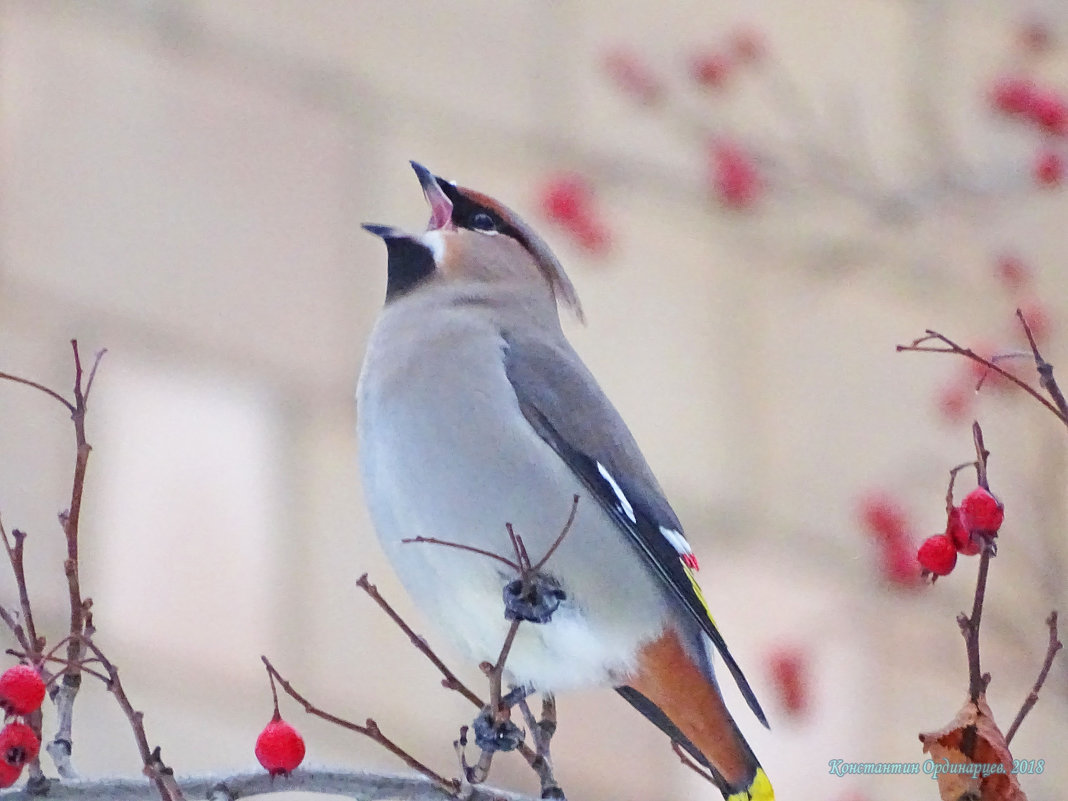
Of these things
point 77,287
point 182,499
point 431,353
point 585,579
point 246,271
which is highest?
point 246,271

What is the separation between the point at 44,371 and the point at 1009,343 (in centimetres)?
182

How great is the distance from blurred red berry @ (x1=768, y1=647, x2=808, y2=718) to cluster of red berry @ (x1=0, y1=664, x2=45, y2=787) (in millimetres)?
1493

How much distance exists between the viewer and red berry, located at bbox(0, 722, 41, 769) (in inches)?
40.1

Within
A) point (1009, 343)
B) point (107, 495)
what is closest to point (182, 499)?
point (107, 495)

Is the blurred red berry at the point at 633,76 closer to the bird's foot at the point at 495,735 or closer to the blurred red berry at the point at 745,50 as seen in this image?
the blurred red berry at the point at 745,50

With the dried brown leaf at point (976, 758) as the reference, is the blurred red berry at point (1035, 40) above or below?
above

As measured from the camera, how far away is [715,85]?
291 centimetres

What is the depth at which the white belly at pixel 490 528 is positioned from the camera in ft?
4.43

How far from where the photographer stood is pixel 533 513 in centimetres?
137

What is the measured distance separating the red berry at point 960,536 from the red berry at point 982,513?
0.02 meters

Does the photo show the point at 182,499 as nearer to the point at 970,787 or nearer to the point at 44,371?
the point at 44,371

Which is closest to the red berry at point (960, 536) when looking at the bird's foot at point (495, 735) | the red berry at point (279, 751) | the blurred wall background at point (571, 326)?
the bird's foot at point (495, 735)

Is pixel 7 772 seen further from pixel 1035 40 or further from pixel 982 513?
pixel 1035 40

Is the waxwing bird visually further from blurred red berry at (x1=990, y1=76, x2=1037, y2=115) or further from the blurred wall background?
blurred red berry at (x1=990, y1=76, x2=1037, y2=115)
